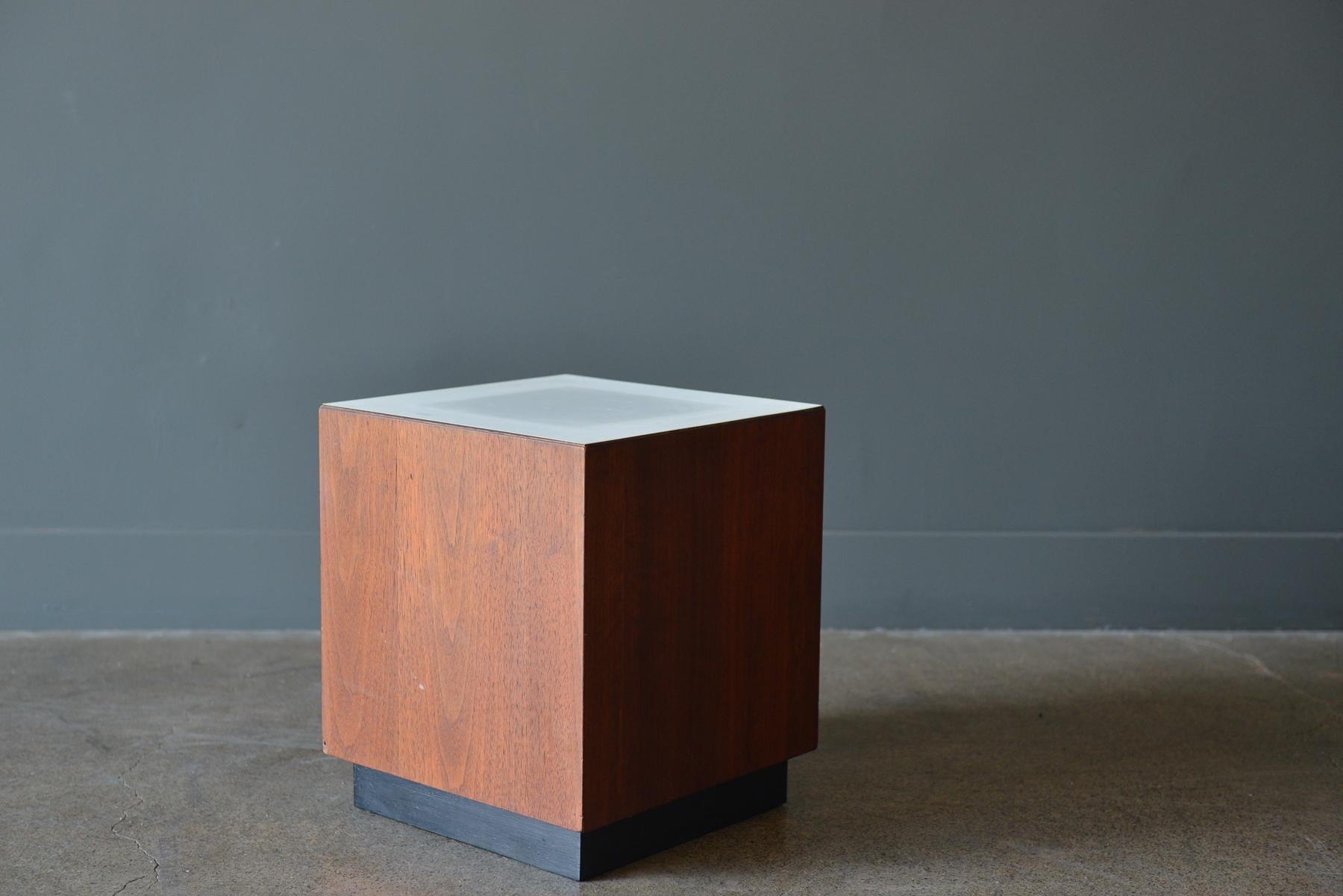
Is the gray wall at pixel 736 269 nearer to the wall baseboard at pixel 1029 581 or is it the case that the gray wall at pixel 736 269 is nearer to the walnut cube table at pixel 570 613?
the wall baseboard at pixel 1029 581

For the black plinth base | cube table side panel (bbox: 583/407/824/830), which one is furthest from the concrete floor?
cube table side panel (bbox: 583/407/824/830)

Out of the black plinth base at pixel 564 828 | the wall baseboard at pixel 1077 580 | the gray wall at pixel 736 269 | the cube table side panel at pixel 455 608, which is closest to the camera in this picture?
the cube table side panel at pixel 455 608

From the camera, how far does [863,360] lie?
147 inches

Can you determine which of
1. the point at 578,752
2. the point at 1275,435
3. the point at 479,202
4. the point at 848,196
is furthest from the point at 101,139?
the point at 1275,435

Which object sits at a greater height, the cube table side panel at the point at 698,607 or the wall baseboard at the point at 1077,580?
the cube table side panel at the point at 698,607

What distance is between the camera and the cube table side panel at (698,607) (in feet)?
7.22

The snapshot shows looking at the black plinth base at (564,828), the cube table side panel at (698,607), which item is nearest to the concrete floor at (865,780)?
the black plinth base at (564,828)

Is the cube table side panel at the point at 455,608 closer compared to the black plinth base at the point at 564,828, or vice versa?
the cube table side panel at the point at 455,608

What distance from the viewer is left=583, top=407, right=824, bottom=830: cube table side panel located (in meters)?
2.20

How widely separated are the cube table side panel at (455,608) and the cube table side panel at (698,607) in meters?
0.05

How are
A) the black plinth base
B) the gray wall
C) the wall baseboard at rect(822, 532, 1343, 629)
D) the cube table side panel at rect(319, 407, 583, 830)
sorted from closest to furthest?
the cube table side panel at rect(319, 407, 583, 830)
the black plinth base
the gray wall
the wall baseboard at rect(822, 532, 1343, 629)

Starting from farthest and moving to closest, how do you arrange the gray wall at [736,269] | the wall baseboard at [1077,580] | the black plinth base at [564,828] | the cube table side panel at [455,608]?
1. the wall baseboard at [1077,580]
2. the gray wall at [736,269]
3. the black plinth base at [564,828]
4. the cube table side panel at [455,608]

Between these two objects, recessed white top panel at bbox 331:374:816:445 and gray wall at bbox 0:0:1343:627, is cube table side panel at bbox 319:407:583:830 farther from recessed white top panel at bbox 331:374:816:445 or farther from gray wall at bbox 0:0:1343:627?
gray wall at bbox 0:0:1343:627

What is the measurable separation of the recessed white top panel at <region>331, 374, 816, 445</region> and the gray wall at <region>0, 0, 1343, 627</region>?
40.1 inches
